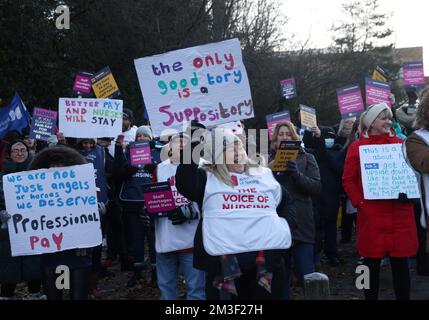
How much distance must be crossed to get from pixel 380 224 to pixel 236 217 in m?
1.78

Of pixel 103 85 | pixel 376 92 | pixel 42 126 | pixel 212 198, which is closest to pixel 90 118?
pixel 42 126

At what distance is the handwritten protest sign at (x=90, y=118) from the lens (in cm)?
856

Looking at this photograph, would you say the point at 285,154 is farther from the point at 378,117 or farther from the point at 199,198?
the point at 199,198

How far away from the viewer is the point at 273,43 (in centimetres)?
2658

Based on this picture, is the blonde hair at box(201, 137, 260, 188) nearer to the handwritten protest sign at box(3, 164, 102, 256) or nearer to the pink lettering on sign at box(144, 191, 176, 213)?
the pink lettering on sign at box(144, 191, 176, 213)

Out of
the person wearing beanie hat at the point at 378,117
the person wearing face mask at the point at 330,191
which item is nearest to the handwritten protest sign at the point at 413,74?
the person wearing face mask at the point at 330,191

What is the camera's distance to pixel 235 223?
423 centimetres

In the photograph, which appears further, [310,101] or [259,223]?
[310,101]

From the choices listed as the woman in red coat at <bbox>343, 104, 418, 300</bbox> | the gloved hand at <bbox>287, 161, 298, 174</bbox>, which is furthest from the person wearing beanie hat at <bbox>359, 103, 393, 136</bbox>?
the gloved hand at <bbox>287, 161, 298, 174</bbox>

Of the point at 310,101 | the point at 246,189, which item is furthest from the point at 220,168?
the point at 310,101

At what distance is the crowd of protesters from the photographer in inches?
168

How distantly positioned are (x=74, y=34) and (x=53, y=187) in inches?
590

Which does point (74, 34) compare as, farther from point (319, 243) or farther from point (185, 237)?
point (185, 237)

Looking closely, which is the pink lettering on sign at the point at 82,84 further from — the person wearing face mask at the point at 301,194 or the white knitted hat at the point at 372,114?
the white knitted hat at the point at 372,114
